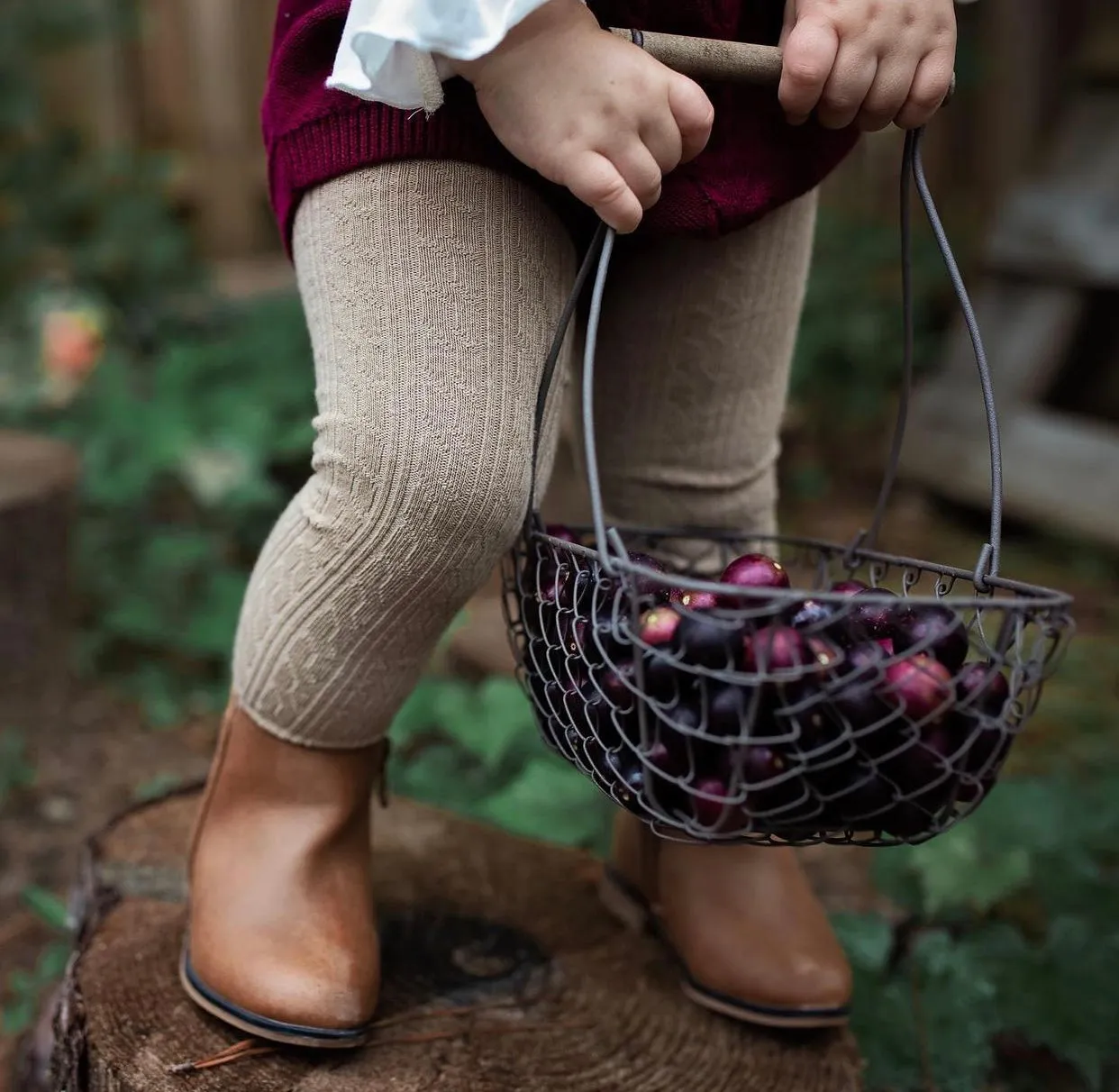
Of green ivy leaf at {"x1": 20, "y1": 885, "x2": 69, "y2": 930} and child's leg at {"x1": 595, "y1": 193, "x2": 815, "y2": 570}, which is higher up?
child's leg at {"x1": 595, "y1": 193, "x2": 815, "y2": 570}

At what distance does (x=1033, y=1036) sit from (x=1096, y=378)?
235 centimetres

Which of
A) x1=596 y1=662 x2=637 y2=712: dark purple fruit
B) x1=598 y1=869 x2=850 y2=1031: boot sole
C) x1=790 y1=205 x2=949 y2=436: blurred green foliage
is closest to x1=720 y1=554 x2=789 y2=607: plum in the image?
x1=596 y1=662 x2=637 y2=712: dark purple fruit

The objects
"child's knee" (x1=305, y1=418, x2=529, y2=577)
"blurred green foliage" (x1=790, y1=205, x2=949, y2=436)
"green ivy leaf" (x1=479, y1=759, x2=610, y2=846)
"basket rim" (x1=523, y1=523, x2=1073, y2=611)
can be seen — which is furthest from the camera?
"blurred green foliage" (x1=790, y1=205, x2=949, y2=436)

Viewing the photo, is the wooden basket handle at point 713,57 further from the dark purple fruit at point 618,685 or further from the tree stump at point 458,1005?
the tree stump at point 458,1005

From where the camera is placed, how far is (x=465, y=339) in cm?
88

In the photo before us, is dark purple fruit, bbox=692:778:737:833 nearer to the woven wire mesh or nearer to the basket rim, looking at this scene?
the woven wire mesh

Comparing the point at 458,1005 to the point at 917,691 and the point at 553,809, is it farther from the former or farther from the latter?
the point at 917,691

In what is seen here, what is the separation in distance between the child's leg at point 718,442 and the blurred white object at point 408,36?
315 mm

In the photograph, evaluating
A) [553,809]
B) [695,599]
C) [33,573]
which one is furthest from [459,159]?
[33,573]

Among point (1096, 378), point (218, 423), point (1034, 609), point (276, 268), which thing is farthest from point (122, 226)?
point (1034, 609)

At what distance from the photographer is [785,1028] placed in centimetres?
110

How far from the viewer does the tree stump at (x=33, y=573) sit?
195cm

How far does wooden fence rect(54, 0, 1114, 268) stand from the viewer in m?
3.35

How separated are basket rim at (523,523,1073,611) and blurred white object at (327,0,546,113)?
0.31m
